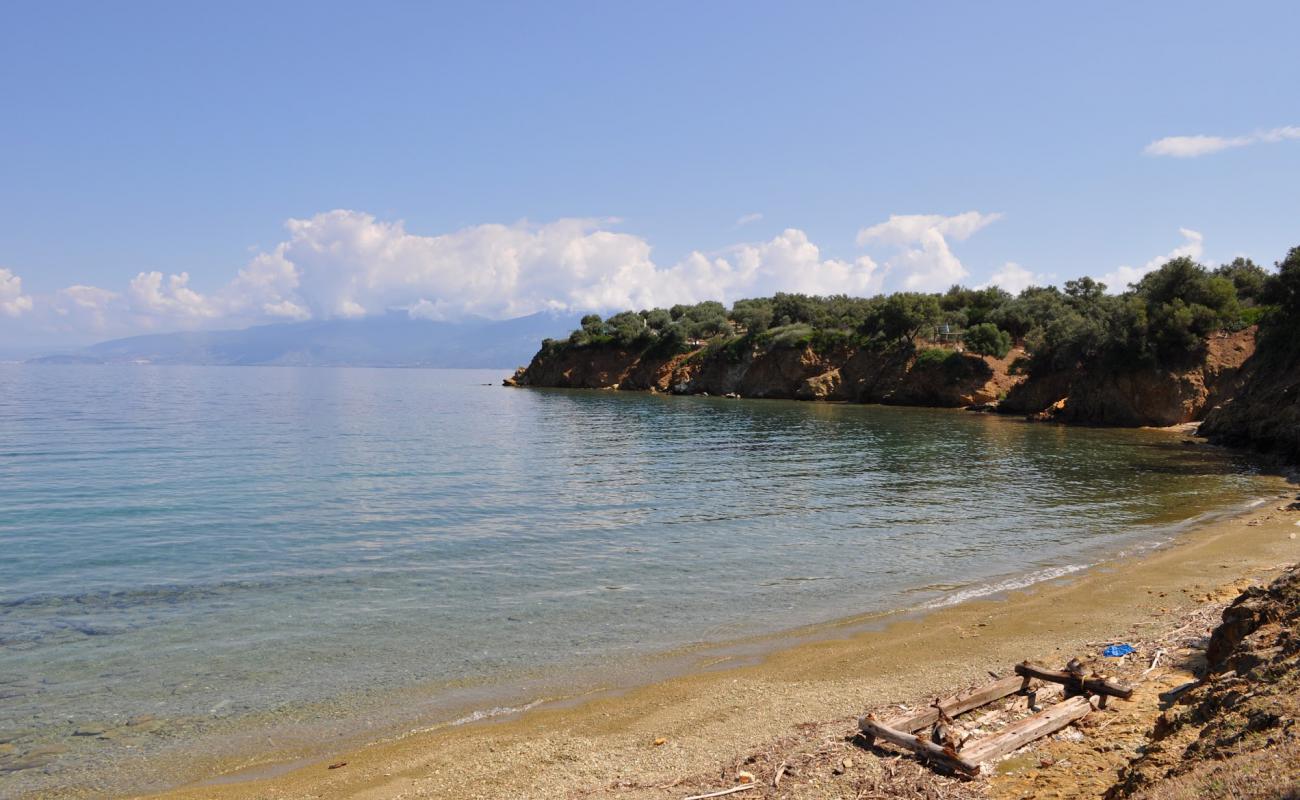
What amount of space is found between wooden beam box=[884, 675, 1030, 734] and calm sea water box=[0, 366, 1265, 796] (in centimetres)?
503

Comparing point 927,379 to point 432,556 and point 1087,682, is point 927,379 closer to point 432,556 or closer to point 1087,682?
point 432,556

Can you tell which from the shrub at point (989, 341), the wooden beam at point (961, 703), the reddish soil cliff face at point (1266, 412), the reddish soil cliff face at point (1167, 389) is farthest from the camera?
the shrub at point (989, 341)

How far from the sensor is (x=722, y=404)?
80.9m

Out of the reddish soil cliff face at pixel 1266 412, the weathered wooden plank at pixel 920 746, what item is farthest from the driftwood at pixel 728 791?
the reddish soil cliff face at pixel 1266 412

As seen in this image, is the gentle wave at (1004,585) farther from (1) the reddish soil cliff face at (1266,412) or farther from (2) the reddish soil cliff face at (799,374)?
(2) the reddish soil cliff face at (799,374)

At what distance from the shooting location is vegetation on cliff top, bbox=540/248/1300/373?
56.3 metres

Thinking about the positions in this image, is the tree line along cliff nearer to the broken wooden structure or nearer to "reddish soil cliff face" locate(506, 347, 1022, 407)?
"reddish soil cliff face" locate(506, 347, 1022, 407)

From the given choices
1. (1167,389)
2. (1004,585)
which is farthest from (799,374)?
(1004,585)

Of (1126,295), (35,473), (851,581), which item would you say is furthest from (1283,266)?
(35,473)

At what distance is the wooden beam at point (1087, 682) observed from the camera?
8.84 meters

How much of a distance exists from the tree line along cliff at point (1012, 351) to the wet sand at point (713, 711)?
3143 centimetres

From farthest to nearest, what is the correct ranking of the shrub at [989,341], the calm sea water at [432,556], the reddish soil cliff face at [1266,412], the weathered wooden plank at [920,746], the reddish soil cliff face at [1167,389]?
the shrub at [989,341], the reddish soil cliff face at [1167,389], the reddish soil cliff face at [1266,412], the calm sea water at [432,556], the weathered wooden plank at [920,746]

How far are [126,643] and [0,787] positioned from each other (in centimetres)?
434

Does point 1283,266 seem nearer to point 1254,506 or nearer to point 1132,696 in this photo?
point 1254,506
